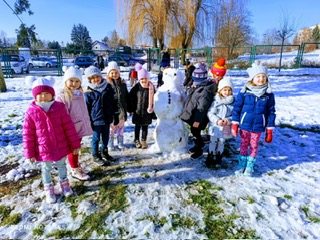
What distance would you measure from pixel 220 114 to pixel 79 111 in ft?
6.03

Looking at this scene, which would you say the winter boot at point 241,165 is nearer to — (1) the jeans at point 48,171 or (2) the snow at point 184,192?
(2) the snow at point 184,192

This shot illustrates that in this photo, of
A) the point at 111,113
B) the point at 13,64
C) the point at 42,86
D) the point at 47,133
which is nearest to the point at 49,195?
the point at 47,133

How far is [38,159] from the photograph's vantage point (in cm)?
252

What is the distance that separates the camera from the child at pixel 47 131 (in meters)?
2.43

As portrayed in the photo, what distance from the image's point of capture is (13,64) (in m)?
16.0

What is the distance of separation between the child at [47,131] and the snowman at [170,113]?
1352 millimetres

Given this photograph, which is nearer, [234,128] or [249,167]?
[234,128]

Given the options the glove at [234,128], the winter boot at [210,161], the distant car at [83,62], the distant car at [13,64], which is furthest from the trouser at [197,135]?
the distant car at [83,62]

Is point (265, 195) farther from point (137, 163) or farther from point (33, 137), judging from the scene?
point (33, 137)

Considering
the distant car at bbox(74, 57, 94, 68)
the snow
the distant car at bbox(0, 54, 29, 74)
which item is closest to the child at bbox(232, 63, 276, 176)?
the snow

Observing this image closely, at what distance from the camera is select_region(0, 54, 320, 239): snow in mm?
2314

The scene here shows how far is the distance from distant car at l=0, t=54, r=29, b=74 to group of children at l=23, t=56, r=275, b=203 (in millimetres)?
14900

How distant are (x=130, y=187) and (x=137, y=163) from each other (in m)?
0.63

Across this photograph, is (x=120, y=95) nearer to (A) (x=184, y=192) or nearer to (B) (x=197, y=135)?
(B) (x=197, y=135)
